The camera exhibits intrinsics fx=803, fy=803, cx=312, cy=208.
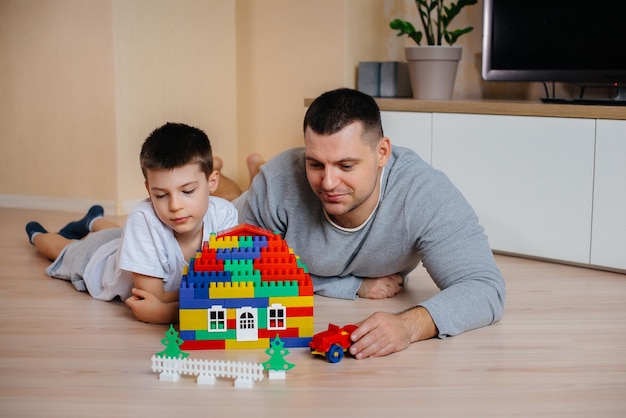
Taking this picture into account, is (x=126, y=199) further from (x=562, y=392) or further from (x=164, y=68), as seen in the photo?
(x=562, y=392)

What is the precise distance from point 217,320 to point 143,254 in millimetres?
304

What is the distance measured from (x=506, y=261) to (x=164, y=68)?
1.70m

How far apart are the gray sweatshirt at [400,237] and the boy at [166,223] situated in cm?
16

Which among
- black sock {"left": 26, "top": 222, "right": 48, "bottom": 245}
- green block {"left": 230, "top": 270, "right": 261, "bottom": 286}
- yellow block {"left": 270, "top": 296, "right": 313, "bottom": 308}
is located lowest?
black sock {"left": 26, "top": 222, "right": 48, "bottom": 245}

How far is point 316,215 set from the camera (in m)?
2.04

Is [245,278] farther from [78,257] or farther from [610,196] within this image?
[610,196]

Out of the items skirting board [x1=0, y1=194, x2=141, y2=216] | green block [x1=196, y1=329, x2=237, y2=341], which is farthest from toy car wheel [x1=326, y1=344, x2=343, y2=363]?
skirting board [x1=0, y1=194, x2=141, y2=216]

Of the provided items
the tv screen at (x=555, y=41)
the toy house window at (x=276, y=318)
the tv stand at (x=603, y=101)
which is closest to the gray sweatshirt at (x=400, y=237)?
the toy house window at (x=276, y=318)

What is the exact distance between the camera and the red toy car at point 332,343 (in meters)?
1.62

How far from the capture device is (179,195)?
1835mm

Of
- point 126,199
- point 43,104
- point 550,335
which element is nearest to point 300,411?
point 550,335

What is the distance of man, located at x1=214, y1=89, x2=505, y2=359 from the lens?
5.84 ft

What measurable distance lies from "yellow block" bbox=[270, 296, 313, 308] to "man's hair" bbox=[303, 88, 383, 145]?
382 millimetres

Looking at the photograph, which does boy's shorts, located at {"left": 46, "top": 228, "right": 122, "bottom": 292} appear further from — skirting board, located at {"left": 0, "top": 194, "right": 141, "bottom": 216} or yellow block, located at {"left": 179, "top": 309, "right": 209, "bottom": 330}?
skirting board, located at {"left": 0, "top": 194, "right": 141, "bottom": 216}
